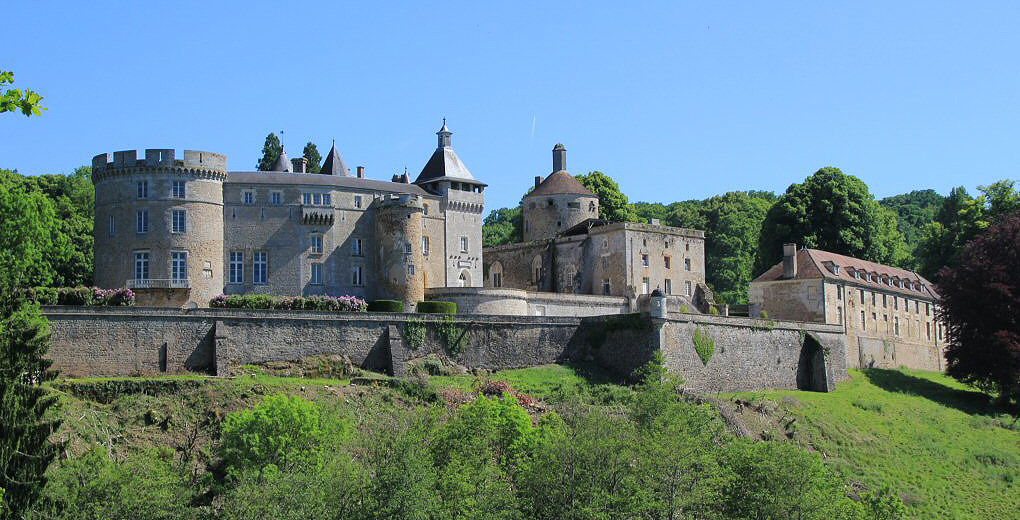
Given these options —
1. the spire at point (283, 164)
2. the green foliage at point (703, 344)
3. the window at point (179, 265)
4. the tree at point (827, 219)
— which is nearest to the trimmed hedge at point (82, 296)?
the window at point (179, 265)

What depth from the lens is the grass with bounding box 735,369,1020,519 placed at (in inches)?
1722

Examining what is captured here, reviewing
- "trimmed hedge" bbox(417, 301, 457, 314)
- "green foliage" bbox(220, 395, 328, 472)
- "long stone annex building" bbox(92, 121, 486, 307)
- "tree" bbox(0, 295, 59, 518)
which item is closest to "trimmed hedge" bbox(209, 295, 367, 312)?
"long stone annex building" bbox(92, 121, 486, 307)

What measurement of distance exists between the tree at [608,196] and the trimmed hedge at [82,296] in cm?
3671

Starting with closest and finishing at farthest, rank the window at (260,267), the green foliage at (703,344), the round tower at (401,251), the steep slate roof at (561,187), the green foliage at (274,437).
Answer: the green foliage at (274,437)
the green foliage at (703,344)
the window at (260,267)
the round tower at (401,251)
the steep slate roof at (561,187)

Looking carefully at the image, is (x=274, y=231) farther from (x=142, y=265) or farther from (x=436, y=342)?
(x=436, y=342)

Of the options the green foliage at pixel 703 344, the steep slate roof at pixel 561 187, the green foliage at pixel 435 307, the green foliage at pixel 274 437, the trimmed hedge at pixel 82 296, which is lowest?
the green foliage at pixel 274 437

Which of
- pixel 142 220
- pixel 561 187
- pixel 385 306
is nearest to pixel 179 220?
pixel 142 220

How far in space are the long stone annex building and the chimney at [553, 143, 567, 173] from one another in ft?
42.1

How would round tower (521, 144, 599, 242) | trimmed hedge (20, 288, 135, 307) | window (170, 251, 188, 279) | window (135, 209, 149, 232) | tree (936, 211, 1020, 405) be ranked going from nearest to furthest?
trimmed hedge (20, 288, 135, 307), window (170, 251, 188, 279), window (135, 209, 149, 232), tree (936, 211, 1020, 405), round tower (521, 144, 599, 242)

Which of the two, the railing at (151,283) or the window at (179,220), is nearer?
the railing at (151,283)

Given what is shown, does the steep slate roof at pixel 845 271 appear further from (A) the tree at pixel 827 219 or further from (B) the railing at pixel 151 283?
(B) the railing at pixel 151 283

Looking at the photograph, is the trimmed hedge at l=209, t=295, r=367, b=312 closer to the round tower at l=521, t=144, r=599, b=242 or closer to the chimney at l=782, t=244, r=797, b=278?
the round tower at l=521, t=144, r=599, b=242

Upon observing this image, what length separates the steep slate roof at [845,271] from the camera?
6309cm

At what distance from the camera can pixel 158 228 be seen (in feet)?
164
